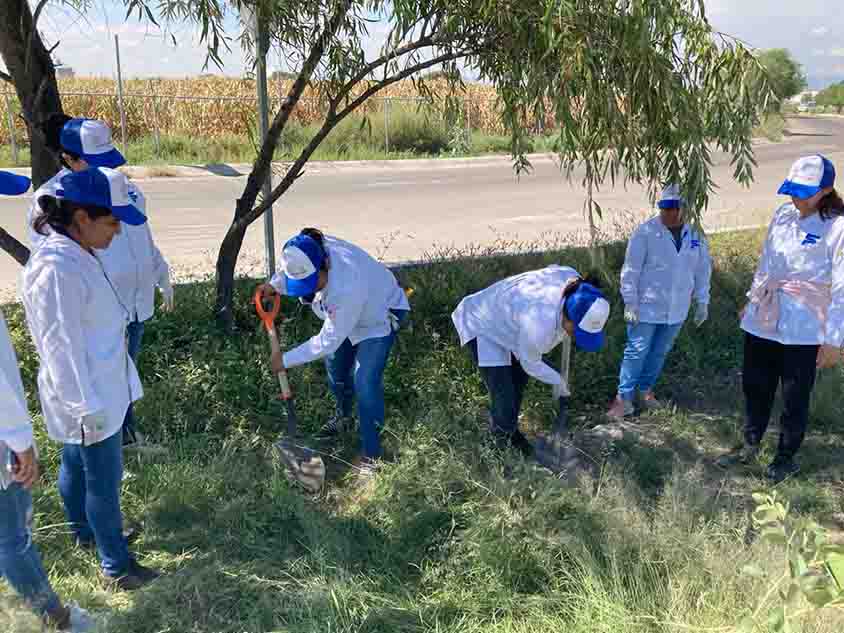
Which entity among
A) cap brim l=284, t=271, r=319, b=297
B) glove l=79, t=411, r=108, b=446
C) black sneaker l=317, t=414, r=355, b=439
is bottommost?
black sneaker l=317, t=414, r=355, b=439

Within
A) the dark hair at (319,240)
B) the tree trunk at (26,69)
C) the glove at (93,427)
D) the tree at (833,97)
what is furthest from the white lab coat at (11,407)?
the tree at (833,97)

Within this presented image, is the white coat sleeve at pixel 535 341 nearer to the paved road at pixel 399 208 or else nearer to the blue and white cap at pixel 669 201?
the blue and white cap at pixel 669 201

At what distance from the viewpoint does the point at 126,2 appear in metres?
3.88

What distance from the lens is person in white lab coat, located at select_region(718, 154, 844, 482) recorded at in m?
3.53

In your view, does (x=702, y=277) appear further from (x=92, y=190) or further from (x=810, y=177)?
(x=92, y=190)

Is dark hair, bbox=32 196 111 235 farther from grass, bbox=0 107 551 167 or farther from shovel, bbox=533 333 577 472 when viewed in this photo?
grass, bbox=0 107 551 167

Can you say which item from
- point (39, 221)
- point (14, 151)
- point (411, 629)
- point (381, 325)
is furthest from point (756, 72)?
point (14, 151)

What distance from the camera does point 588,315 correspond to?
316 cm

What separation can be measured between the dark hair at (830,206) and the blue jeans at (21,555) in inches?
142

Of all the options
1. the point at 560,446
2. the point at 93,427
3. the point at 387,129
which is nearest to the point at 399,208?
the point at 387,129

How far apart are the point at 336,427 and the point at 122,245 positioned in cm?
156

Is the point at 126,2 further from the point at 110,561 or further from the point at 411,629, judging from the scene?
the point at 411,629

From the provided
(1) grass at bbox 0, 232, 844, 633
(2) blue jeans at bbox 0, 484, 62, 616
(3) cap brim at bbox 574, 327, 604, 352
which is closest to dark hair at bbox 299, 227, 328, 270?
(1) grass at bbox 0, 232, 844, 633

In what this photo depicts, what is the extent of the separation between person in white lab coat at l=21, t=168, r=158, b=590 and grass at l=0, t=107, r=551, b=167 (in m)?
12.1
